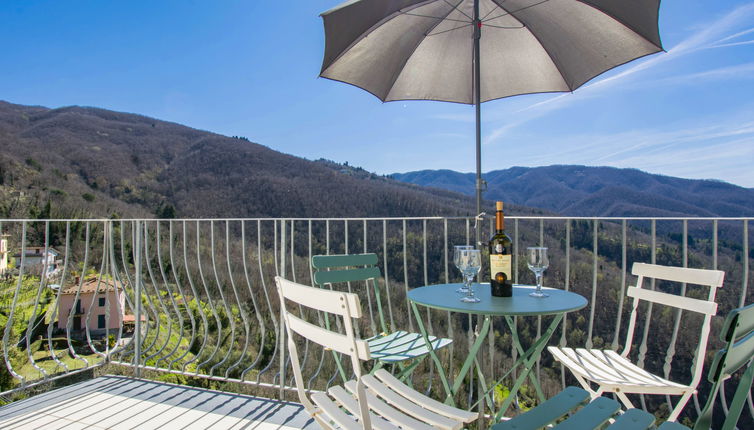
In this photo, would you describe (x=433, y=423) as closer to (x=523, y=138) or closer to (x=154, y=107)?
(x=523, y=138)

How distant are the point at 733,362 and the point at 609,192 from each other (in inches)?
1709

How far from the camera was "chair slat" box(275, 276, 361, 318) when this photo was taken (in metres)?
1.19

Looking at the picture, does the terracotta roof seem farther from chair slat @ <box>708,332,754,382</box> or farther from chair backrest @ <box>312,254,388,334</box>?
chair slat @ <box>708,332,754,382</box>

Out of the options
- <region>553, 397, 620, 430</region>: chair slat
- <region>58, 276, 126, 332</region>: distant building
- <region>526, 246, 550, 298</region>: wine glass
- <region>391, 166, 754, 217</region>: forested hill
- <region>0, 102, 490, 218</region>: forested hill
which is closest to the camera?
<region>553, 397, 620, 430</region>: chair slat

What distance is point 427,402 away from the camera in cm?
150

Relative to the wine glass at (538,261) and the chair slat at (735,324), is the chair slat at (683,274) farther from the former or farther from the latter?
the chair slat at (735,324)

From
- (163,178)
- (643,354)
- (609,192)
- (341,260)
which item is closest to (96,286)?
(341,260)

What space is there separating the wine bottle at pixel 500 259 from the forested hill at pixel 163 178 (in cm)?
2486

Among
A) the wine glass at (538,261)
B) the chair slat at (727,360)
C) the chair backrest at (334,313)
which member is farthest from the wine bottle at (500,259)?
the chair slat at (727,360)

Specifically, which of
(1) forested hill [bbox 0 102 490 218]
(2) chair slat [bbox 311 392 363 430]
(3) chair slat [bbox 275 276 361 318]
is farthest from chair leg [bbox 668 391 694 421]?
(1) forested hill [bbox 0 102 490 218]

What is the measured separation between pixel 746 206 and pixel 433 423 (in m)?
38.1

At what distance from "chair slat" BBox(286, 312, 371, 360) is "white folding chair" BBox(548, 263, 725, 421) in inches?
46.7

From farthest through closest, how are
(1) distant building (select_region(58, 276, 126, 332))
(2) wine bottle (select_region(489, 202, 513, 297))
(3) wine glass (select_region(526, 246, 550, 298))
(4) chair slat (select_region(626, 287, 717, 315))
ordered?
(1) distant building (select_region(58, 276, 126, 332)), (3) wine glass (select_region(526, 246, 550, 298)), (2) wine bottle (select_region(489, 202, 513, 297)), (4) chair slat (select_region(626, 287, 717, 315))

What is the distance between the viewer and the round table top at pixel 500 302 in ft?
5.56
